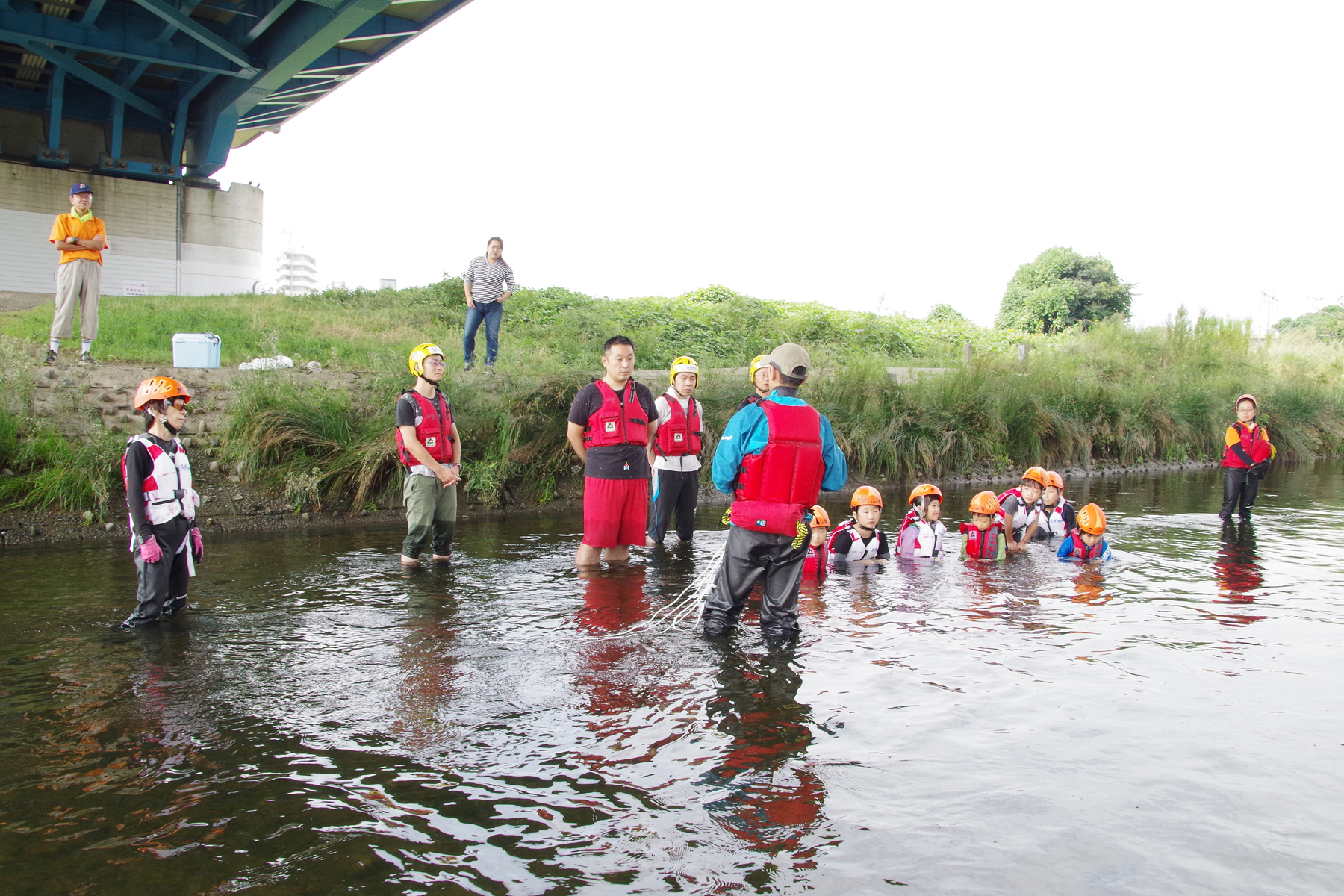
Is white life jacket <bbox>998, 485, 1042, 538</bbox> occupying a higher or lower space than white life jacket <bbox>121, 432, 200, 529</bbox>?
lower

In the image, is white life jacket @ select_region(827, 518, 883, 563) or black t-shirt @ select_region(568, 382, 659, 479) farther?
white life jacket @ select_region(827, 518, 883, 563)

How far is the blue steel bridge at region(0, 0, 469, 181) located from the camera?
21.0 metres

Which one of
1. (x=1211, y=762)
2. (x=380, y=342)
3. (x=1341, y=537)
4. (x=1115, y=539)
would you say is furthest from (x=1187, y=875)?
(x=380, y=342)

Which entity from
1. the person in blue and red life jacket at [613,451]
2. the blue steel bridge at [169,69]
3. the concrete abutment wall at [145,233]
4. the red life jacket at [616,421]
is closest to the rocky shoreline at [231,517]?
the person in blue and red life jacket at [613,451]

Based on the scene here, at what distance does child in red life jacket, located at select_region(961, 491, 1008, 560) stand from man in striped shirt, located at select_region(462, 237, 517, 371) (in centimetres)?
775

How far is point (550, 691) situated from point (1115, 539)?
27.4ft

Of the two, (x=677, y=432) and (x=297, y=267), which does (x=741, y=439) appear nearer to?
(x=677, y=432)

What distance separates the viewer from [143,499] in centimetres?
630

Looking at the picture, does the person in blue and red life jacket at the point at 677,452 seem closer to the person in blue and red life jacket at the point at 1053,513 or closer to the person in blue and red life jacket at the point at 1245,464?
the person in blue and red life jacket at the point at 1053,513

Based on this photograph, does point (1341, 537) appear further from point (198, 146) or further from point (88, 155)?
point (88, 155)

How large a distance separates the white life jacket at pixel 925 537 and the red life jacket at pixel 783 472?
12.5 feet

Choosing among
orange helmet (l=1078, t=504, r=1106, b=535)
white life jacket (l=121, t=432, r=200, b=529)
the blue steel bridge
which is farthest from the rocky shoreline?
the blue steel bridge

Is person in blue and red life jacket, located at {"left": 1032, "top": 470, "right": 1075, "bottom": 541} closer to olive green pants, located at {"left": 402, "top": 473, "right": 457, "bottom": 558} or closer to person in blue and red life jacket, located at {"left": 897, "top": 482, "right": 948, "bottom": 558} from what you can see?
person in blue and red life jacket, located at {"left": 897, "top": 482, "right": 948, "bottom": 558}

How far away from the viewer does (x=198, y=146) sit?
27844mm
